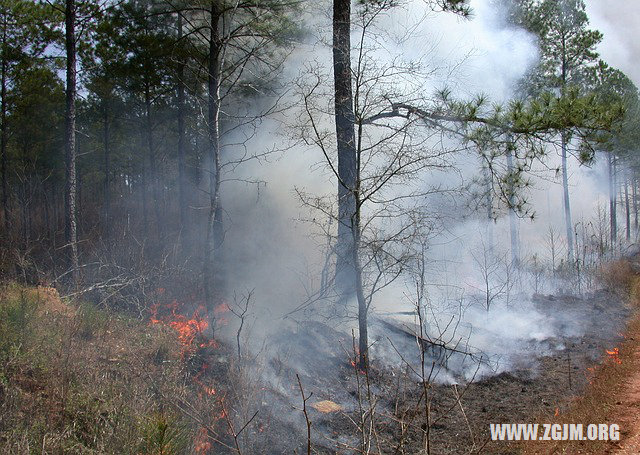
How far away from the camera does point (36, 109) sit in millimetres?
18109

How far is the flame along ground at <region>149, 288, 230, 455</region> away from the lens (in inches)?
193

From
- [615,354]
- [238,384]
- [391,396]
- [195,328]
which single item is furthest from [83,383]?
[615,354]

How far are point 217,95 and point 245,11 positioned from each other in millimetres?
2486

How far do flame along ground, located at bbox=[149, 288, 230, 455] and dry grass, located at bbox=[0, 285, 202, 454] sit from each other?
0.15 metres

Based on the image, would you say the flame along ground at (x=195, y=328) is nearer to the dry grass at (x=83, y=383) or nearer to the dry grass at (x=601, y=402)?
the dry grass at (x=83, y=383)

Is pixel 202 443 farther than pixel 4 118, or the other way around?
pixel 4 118

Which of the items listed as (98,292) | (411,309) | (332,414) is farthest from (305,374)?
(98,292)

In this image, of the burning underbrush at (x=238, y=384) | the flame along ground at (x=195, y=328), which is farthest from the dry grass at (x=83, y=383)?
the flame along ground at (x=195, y=328)

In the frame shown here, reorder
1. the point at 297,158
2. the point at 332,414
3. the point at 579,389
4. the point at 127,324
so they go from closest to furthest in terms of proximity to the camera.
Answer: the point at 332,414
the point at 579,389
the point at 127,324
the point at 297,158

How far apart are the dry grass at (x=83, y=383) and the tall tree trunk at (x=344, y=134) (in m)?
2.84

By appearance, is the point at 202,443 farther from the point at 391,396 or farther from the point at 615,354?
the point at 615,354

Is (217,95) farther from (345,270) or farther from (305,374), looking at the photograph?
(305,374)

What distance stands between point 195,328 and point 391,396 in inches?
121

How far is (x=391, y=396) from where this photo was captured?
6188 mm
